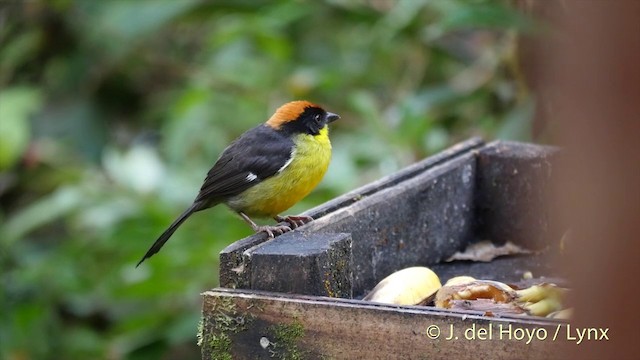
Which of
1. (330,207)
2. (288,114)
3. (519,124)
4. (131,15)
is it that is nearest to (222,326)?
(330,207)

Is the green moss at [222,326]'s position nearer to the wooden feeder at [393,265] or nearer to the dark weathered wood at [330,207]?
the wooden feeder at [393,265]

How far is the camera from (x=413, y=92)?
6.48 metres

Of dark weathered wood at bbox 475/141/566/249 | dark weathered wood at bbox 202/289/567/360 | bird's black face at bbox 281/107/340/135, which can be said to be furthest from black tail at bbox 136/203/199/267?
dark weathered wood at bbox 202/289/567/360

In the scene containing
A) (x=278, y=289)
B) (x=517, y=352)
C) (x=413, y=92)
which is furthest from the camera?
(x=413, y=92)

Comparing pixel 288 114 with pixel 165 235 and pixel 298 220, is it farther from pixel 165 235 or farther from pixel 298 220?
pixel 298 220

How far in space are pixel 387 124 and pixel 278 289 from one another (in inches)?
136

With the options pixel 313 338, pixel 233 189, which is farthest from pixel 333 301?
pixel 233 189

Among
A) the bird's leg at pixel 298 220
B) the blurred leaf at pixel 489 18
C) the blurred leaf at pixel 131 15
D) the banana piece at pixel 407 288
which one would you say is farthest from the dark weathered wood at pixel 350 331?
the blurred leaf at pixel 131 15

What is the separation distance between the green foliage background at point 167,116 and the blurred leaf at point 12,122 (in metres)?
0.01

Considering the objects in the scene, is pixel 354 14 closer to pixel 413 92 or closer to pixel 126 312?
pixel 413 92

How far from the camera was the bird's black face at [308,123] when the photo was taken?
469cm

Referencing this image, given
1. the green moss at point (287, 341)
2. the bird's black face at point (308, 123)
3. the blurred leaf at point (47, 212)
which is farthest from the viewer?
the blurred leaf at point (47, 212)

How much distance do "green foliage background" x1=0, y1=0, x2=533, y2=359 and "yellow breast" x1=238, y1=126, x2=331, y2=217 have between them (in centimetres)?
58

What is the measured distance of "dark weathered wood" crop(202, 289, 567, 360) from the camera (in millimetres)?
2336
